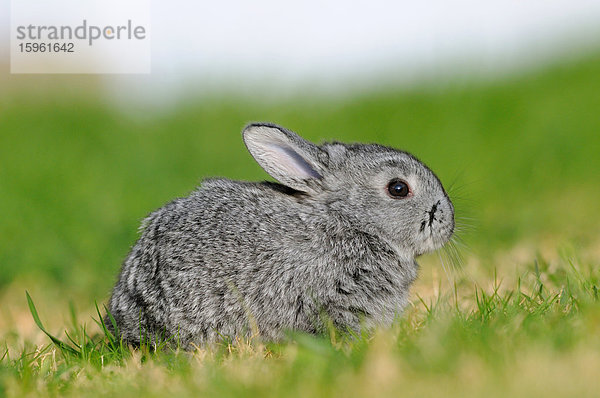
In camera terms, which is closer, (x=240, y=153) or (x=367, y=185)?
(x=367, y=185)

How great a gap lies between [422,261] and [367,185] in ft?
10.4

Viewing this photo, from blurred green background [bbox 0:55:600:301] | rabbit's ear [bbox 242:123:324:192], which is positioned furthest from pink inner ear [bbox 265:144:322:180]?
blurred green background [bbox 0:55:600:301]

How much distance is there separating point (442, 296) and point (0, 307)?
4.83 metres

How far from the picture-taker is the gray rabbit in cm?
534

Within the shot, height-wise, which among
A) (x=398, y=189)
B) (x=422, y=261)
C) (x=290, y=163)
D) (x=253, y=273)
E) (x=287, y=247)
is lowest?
(x=422, y=261)

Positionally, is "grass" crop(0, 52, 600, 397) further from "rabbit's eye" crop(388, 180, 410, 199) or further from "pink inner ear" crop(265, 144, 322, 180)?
"pink inner ear" crop(265, 144, 322, 180)

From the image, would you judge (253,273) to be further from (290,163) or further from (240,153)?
(240,153)

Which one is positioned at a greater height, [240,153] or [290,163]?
[290,163]

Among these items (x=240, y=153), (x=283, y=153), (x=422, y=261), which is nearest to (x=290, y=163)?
(x=283, y=153)

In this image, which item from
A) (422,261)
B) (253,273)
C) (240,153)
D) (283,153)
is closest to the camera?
(253,273)

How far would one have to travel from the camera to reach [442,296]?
235 inches

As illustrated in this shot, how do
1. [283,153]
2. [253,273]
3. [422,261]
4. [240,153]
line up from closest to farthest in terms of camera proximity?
[253,273], [283,153], [422,261], [240,153]

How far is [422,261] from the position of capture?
8.75m

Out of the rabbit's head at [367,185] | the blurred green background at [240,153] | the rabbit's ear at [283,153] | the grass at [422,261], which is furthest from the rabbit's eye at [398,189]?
the blurred green background at [240,153]
